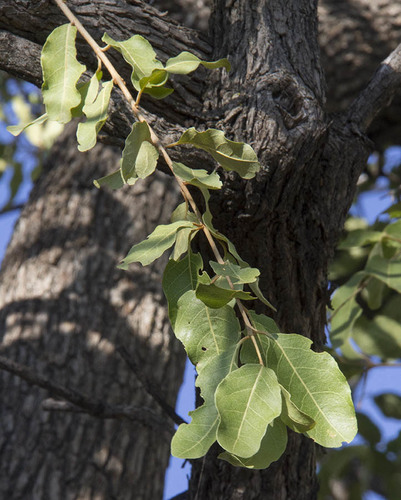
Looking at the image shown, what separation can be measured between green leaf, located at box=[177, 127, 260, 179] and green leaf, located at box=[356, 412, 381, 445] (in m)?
1.07

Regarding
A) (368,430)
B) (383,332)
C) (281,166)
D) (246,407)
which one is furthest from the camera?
(368,430)

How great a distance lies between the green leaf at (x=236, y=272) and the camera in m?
0.61

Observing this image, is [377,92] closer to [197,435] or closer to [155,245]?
[155,245]

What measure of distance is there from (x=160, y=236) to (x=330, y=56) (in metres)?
2.01

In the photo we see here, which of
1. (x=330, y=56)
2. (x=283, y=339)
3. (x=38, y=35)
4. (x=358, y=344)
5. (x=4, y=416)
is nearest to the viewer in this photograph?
(x=283, y=339)

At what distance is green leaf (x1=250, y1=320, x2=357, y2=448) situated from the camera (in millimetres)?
601

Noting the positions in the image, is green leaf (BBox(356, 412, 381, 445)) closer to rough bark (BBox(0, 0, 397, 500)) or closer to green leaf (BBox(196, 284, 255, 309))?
rough bark (BBox(0, 0, 397, 500))

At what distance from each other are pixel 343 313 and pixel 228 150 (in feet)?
2.10

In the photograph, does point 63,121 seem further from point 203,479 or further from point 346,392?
point 203,479

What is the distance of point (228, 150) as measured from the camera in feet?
2.49

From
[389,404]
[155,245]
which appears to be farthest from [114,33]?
[389,404]

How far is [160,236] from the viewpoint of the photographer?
70 cm

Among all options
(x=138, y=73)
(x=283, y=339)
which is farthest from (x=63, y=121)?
(x=283, y=339)

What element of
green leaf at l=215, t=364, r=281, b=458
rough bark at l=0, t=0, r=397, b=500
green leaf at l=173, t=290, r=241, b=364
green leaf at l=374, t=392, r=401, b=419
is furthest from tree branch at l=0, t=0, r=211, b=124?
green leaf at l=374, t=392, r=401, b=419
